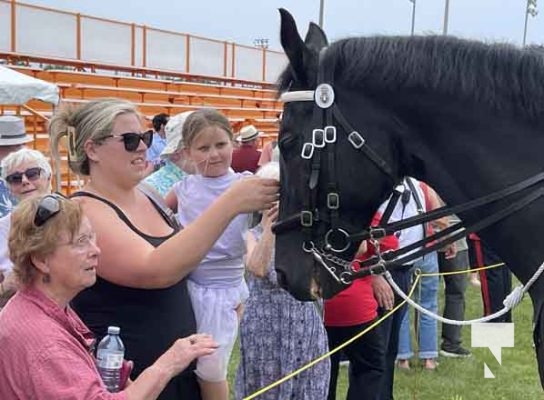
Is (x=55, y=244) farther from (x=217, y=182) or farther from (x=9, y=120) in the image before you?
(x=9, y=120)

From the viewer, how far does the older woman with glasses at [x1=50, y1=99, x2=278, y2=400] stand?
2.21 m

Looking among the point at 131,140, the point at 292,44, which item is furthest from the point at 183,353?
the point at 292,44

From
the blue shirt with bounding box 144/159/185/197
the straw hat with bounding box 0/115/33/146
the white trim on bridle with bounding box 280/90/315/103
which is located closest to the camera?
the white trim on bridle with bounding box 280/90/315/103

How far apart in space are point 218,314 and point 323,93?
1.44 metres

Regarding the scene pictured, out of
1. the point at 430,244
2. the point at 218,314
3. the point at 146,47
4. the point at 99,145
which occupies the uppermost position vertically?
the point at 146,47

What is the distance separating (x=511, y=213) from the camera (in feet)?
6.73

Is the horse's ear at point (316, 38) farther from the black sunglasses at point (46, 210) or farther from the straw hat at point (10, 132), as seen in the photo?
the straw hat at point (10, 132)

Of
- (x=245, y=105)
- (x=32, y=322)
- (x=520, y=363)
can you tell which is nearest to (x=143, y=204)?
(x=32, y=322)

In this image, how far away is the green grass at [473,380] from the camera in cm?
517

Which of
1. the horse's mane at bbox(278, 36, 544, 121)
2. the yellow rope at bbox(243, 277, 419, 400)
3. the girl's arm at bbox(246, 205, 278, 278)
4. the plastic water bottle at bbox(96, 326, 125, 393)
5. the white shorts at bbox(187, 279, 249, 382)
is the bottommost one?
the yellow rope at bbox(243, 277, 419, 400)

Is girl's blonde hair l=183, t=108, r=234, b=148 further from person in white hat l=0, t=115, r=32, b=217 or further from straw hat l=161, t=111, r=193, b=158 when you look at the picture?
person in white hat l=0, t=115, r=32, b=217

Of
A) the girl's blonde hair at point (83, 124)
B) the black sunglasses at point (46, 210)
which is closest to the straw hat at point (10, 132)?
the girl's blonde hair at point (83, 124)

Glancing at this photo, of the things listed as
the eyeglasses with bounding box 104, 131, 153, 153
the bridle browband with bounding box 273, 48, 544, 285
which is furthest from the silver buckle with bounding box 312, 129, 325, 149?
the eyeglasses with bounding box 104, 131, 153, 153

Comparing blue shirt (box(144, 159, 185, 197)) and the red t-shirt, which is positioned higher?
blue shirt (box(144, 159, 185, 197))
